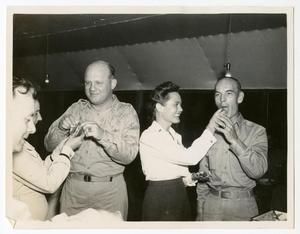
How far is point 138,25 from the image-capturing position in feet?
3.45

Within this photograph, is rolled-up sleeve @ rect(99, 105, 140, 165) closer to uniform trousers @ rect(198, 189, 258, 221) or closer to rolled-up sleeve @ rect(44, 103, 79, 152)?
rolled-up sleeve @ rect(44, 103, 79, 152)

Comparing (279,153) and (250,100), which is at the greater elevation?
(250,100)

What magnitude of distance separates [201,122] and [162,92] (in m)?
0.14

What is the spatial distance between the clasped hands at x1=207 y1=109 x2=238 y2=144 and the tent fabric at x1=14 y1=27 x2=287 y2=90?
82 millimetres

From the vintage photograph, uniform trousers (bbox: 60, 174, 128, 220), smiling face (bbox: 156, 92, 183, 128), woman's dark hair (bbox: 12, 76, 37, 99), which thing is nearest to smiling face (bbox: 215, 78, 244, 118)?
the vintage photograph

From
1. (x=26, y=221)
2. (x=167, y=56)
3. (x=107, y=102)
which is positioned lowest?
(x=26, y=221)

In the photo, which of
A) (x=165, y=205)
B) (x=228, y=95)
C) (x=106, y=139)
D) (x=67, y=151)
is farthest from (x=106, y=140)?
(x=228, y=95)

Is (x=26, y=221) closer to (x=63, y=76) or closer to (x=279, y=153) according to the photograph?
(x=63, y=76)

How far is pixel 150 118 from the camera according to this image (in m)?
1.04

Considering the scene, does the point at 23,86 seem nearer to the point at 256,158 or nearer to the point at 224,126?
the point at 224,126

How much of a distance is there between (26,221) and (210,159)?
529 mm

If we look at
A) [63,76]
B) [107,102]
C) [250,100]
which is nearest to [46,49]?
[63,76]

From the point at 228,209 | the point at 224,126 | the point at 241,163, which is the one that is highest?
the point at 224,126

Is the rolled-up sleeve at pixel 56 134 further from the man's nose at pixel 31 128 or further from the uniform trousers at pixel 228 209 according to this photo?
the uniform trousers at pixel 228 209
